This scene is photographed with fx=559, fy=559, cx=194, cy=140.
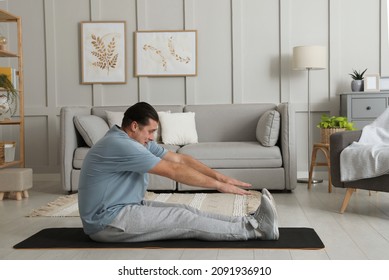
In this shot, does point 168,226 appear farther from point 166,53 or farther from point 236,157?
point 166,53

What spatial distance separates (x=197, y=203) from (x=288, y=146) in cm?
115

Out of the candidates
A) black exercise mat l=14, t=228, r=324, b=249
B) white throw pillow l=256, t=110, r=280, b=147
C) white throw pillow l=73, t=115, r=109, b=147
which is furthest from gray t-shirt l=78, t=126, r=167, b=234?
white throw pillow l=256, t=110, r=280, b=147

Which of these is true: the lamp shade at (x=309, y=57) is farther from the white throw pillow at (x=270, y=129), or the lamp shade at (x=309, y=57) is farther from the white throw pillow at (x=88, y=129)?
the white throw pillow at (x=88, y=129)

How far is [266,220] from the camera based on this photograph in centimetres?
296

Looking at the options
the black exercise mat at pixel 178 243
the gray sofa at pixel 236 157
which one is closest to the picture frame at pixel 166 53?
the gray sofa at pixel 236 157

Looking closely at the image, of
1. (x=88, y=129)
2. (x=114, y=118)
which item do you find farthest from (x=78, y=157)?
(x=114, y=118)

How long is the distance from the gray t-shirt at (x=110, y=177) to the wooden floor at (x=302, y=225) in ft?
0.66

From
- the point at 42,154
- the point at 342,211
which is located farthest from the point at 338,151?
the point at 42,154

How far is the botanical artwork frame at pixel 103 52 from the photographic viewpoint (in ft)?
20.3

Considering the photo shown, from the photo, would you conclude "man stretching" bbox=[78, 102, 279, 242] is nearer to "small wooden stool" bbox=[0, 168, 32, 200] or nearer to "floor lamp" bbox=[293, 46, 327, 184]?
"small wooden stool" bbox=[0, 168, 32, 200]

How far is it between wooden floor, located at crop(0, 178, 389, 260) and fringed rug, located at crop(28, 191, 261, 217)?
15 centimetres

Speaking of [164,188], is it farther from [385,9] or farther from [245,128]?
[385,9]

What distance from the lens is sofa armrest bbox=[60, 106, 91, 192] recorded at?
5180mm

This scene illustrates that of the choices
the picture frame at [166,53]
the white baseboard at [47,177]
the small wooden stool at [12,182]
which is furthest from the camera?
the white baseboard at [47,177]
